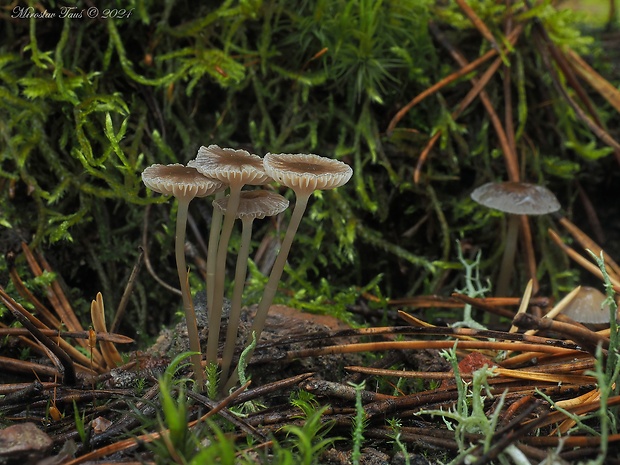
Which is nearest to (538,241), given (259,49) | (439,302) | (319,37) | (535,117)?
(535,117)

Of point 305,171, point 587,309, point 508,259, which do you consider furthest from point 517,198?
point 305,171

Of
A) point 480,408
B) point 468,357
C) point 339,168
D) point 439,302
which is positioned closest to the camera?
point 480,408

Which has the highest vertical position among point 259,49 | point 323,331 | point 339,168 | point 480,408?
point 259,49

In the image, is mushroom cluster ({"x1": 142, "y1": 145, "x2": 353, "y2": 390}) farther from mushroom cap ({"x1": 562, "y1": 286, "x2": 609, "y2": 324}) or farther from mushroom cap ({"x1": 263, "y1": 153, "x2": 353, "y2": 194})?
mushroom cap ({"x1": 562, "y1": 286, "x2": 609, "y2": 324})

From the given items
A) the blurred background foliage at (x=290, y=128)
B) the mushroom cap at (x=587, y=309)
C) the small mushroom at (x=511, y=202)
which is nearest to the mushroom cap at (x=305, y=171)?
A: the blurred background foliage at (x=290, y=128)

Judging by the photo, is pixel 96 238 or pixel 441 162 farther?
pixel 441 162

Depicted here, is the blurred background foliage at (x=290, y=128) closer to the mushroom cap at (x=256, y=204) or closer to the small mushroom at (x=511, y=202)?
the small mushroom at (x=511, y=202)

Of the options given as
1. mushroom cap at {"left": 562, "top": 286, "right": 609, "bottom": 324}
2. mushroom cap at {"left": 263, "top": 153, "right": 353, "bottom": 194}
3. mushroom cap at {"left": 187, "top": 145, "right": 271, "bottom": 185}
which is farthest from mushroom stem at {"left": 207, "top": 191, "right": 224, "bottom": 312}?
mushroom cap at {"left": 562, "top": 286, "right": 609, "bottom": 324}

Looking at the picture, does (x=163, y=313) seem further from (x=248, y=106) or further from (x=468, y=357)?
(x=468, y=357)
